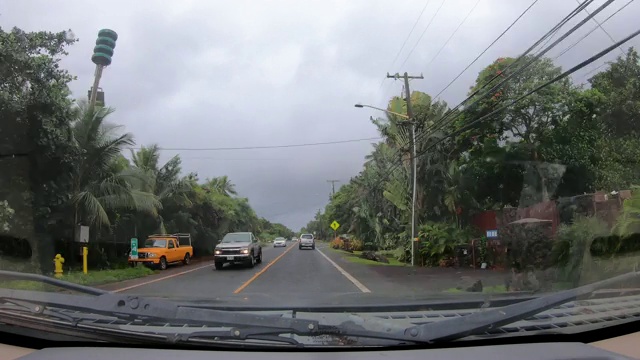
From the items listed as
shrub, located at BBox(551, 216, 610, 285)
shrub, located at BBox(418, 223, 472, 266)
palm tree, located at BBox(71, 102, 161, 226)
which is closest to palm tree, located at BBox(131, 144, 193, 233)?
palm tree, located at BBox(71, 102, 161, 226)

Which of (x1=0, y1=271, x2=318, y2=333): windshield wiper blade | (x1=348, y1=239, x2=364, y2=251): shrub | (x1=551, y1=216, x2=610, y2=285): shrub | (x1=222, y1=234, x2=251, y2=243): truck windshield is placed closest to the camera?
(x1=0, y1=271, x2=318, y2=333): windshield wiper blade

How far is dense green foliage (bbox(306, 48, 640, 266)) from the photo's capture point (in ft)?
63.4

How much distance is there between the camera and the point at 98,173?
69.5ft

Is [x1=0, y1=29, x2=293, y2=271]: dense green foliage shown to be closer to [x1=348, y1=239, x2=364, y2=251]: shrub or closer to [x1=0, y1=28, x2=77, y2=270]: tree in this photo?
[x1=0, y1=28, x2=77, y2=270]: tree

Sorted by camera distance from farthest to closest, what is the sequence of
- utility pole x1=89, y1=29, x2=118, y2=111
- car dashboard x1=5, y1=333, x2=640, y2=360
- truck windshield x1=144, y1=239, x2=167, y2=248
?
1. utility pole x1=89, y1=29, x2=118, y2=111
2. truck windshield x1=144, y1=239, x2=167, y2=248
3. car dashboard x1=5, y1=333, x2=640, y2=360

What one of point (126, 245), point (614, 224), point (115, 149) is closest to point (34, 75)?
point (115, 149)

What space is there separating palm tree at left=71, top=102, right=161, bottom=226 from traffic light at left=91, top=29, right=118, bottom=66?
6.87m

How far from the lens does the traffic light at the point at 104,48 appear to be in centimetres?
2623

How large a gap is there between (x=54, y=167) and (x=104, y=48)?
1122cm

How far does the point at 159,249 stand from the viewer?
74.9ft

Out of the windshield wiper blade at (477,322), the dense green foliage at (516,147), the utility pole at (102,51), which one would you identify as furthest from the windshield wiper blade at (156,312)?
the utility pole at (102,51)

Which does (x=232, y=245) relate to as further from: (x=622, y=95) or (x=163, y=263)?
(x=622, y=95)

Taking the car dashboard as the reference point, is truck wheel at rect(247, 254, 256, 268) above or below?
below

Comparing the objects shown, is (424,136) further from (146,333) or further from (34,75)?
(146,333)
